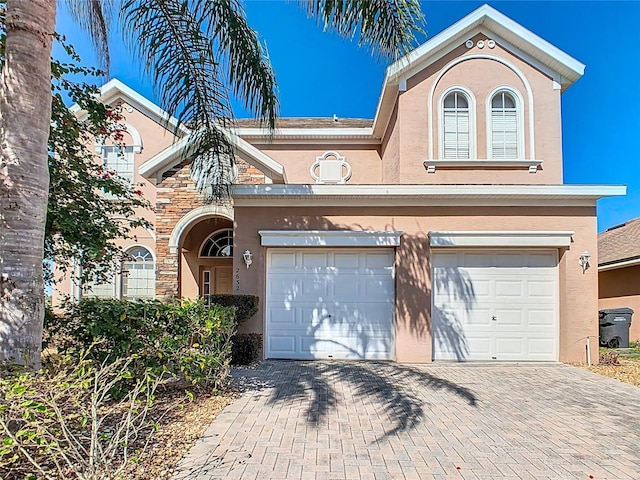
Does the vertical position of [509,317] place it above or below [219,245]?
below

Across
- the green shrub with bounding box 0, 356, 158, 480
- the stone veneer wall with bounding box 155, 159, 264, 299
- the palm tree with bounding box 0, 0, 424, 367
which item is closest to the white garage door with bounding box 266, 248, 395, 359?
the palm tree with bounding box 0, 0, 424, 367

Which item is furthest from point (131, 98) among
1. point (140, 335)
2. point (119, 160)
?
point (140, 335)

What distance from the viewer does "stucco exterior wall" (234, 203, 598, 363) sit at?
964cm

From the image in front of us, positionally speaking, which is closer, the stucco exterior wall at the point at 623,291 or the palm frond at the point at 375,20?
the palm frond at the point at 375,20

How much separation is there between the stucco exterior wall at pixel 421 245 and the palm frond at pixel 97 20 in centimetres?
440

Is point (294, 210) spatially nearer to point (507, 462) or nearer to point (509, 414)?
point (509, 414)

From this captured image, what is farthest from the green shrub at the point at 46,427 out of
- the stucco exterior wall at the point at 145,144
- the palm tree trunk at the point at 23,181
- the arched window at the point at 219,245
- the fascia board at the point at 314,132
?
the fascia board at the point at 314,132

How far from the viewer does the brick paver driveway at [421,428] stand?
434 cm

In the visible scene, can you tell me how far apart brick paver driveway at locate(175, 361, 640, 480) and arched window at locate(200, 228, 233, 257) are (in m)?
7.52

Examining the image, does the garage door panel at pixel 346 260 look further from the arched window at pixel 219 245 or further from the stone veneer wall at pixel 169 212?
the arched window at pixel 219 245

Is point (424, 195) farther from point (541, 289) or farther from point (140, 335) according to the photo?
point (140, 335)

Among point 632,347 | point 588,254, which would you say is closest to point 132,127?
point 588,254

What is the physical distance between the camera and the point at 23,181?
4234mm

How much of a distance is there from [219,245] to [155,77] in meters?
8.58
